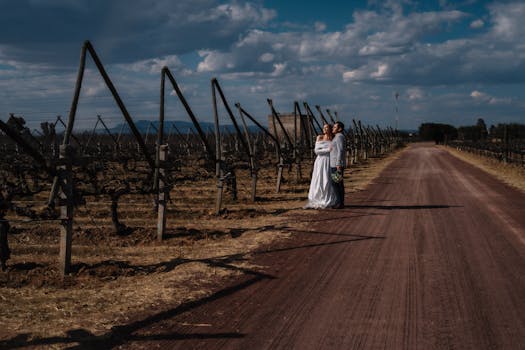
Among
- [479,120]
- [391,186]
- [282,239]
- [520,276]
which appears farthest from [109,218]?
[479,120]

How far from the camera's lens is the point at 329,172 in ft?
38.2

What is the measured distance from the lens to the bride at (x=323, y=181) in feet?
38.0

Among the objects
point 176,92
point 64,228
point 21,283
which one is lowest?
point 21,283

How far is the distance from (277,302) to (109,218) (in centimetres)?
667

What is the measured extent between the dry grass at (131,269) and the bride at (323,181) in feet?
2.79

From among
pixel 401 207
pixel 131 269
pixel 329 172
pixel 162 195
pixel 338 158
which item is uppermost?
pixel 338 158

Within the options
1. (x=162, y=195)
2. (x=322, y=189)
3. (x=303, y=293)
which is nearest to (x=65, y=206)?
(x=162, y=195)

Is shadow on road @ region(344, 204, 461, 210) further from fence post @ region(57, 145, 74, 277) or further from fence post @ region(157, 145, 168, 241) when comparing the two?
fence post @ region(57, 145, 74, 277)

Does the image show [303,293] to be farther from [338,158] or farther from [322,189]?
[338,158]

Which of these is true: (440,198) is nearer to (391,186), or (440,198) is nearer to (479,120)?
(391,186)

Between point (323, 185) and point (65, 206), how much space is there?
21.8 ft

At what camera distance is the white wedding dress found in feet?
37.9

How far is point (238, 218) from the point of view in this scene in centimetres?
1053

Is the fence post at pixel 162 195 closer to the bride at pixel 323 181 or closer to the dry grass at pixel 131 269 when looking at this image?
the dry grass at pixel 131 269
